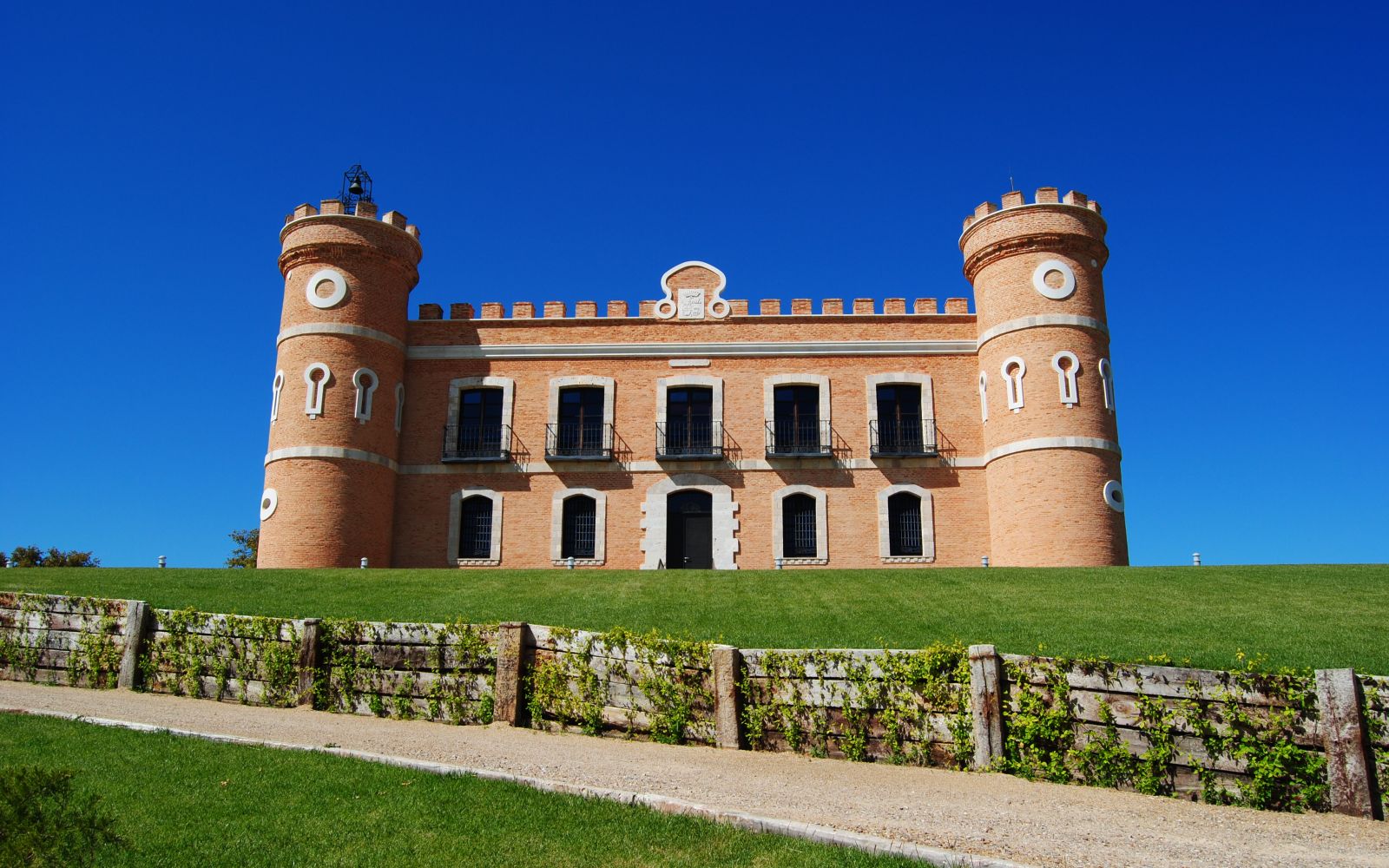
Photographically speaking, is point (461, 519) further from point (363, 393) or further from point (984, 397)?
point (984, 397)

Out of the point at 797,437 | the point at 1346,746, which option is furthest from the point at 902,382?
the point at 1346,746

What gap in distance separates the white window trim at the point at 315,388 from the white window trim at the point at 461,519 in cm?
403

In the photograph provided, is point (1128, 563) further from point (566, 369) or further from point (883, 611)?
point (566, 369)

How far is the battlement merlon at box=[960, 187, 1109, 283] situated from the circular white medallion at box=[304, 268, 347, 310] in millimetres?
16591

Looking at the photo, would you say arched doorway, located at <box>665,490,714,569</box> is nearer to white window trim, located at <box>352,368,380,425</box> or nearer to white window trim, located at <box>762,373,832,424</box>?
white window trim, located at <box>762,373,832,424</box>

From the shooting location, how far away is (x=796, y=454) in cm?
2575

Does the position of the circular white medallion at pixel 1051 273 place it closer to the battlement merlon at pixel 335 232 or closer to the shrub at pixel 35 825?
the battlement merlon at pixel 335 232

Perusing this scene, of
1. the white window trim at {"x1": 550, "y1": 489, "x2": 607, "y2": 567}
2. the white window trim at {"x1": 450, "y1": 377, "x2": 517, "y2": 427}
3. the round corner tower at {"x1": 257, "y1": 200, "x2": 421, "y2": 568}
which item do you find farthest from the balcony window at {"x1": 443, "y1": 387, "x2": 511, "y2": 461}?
the white window trim at {"x1": 550, "y1": 489, "x2": 607, "y2": 567}

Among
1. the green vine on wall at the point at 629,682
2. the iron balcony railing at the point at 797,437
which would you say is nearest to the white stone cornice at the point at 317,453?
the iron balcony railing at the point at 797,437

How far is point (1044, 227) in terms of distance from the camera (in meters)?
25.0

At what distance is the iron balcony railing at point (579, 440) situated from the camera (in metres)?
26.1

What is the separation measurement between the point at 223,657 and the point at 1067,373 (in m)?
19.7

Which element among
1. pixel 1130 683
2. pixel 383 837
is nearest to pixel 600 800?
pixel 383 837

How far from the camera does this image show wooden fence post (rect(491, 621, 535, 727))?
33.6 feet
